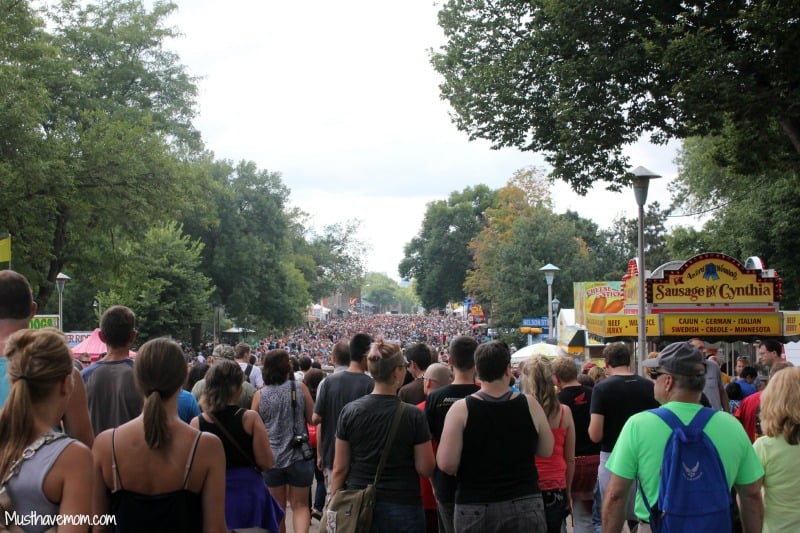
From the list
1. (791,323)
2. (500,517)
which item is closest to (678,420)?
(500,517)

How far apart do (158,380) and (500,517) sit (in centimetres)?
214

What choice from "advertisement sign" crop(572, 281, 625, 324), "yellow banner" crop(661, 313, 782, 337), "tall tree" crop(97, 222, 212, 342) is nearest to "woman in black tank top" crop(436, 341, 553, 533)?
"yellow banner" crop(661, 313, 782, 337)

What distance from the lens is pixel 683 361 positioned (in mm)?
4035

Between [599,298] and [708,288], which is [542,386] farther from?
[599,298]

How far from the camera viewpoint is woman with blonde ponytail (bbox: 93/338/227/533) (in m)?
3.45

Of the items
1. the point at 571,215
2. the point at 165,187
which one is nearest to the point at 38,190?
the point at 165,187

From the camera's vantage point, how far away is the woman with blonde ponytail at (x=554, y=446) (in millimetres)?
5742

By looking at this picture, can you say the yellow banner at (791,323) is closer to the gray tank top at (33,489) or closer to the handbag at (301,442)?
the handbag at (301,442)

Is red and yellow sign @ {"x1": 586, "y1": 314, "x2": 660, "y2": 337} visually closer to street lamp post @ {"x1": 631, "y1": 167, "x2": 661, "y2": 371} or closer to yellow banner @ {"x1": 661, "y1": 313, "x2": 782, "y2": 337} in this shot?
yellow banner @ {"x1": 661, "y1": 313, "x2": 782, "y2": 337}

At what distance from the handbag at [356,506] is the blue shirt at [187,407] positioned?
1296mm

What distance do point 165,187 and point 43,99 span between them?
440 cm

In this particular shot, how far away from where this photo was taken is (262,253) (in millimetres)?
50156

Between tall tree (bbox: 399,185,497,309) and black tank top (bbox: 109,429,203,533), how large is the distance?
255 ft

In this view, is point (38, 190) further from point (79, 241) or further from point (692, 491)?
point (692, 491)
